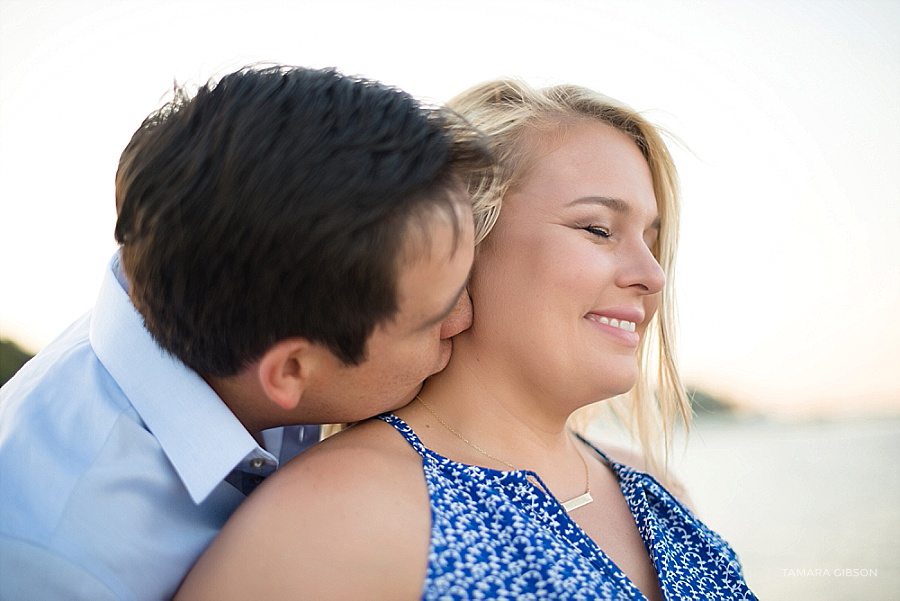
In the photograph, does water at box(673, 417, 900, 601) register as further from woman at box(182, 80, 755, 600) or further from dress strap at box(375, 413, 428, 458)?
dress strap at box(375, 413, 428, 458)

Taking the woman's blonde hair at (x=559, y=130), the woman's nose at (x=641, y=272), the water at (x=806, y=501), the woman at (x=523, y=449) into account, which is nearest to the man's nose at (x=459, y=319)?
the woman at (x=523, y=449)

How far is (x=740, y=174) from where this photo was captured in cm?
566

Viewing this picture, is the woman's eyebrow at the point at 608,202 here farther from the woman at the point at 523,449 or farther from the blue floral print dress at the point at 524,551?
the blue floral print dress at the point at 524,551

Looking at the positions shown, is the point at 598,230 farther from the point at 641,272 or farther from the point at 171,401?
the point at 171,401

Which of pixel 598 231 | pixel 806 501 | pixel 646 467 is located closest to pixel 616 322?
pixel 598 231

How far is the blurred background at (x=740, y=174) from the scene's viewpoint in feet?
14.6

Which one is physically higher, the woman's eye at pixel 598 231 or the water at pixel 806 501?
the woman's eye at pixel 598 231

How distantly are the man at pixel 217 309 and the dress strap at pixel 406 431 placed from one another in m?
0.23

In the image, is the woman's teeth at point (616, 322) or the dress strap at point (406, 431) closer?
the dress strap at point (406, 431)

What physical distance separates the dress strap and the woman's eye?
0.68m

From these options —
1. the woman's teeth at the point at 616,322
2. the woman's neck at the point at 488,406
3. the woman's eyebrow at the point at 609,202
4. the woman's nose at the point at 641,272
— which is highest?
the woman's eyebrow at the point at 609,202

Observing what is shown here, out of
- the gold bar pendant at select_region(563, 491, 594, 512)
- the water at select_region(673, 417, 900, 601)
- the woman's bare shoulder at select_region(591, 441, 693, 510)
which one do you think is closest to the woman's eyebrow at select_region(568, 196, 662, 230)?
the gold bar pendant at select_region(563, 491, 594, 512)

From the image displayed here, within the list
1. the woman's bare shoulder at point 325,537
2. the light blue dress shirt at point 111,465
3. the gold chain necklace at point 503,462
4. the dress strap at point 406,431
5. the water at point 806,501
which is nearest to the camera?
the light blue dress shirt at point 111,465

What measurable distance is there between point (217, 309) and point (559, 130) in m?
1.08
